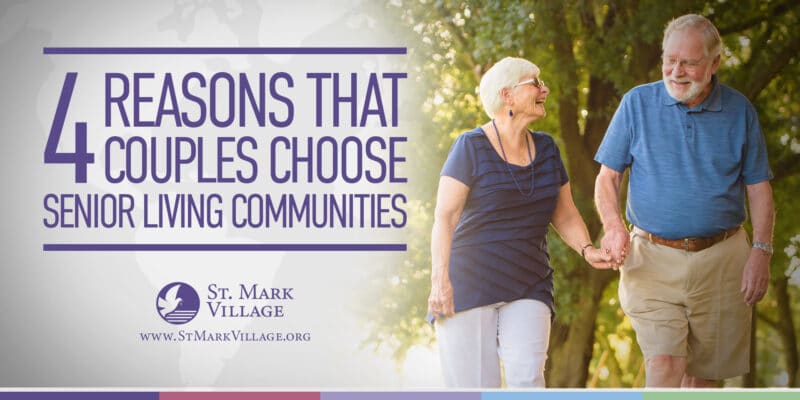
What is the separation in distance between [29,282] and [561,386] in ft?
10.3

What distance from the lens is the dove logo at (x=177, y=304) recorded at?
5.09 m

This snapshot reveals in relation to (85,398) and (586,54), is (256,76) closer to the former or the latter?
(85,398)

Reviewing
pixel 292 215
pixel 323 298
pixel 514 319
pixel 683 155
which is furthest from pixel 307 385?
pixel 683 155

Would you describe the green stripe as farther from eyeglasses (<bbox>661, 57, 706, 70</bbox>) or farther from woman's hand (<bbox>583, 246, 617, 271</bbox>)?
eyeglasses (<bbox>661, 57, 706, 70</bbox>)

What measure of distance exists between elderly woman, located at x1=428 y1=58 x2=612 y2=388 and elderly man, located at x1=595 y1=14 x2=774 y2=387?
341 millimetres

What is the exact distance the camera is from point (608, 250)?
4.12m

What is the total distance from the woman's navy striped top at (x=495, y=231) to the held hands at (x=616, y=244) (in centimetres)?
29

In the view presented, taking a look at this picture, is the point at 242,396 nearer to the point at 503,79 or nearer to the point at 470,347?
the point at 470,347

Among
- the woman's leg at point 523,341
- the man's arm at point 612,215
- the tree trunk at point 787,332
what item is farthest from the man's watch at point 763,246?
the tree trunk at point 787,332

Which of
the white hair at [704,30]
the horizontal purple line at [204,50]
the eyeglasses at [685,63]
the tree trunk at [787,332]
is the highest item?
the horizontal purple line at [204,50]

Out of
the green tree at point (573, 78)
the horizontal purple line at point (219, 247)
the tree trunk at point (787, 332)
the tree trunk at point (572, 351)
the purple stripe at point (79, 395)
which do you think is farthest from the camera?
the tree trunk at point (787, 332)

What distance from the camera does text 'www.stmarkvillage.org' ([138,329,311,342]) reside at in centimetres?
507

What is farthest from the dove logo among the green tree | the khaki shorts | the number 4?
the khaki shorts

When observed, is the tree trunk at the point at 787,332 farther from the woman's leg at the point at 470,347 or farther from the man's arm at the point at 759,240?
the woman's leg at the point at 470,347
